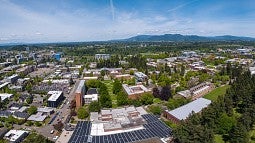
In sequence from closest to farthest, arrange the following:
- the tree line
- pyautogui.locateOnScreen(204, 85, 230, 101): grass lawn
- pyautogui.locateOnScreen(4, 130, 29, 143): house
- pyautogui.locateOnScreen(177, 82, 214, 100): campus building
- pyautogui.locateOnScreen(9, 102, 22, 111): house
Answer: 1. the tree line
2. pyautogui.locateOnScreen(4, 130, 29, 143): house
3. pyautogui.locateOnScreen(9, 102, 22, 111): house
4. pyautogui.locateOnScreen(177, 82, 214, 100): campus building
5. pyautogui.locateOnScreen(204, 85, 230, 101): grass lawn

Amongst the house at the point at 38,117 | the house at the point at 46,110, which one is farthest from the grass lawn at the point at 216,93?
the house at the point at 38,117

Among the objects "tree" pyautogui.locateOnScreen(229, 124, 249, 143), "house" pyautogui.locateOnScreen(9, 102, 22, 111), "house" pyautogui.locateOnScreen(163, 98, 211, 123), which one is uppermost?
"tree" pyautogui.locateOnScreen(229, 124, 249, 143)

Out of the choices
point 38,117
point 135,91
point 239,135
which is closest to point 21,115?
point 38,117

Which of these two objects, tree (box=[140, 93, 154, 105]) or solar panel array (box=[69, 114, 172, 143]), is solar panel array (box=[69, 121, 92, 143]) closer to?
solar panel array (box=[69, 114, 172, 143])

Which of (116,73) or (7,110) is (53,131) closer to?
(7,110)

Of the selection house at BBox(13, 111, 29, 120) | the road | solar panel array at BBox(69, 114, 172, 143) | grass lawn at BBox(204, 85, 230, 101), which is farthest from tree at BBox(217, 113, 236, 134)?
house at BBox(13, 111, 29, 120)

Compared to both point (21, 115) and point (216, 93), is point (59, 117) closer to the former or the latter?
point (21, 115)
